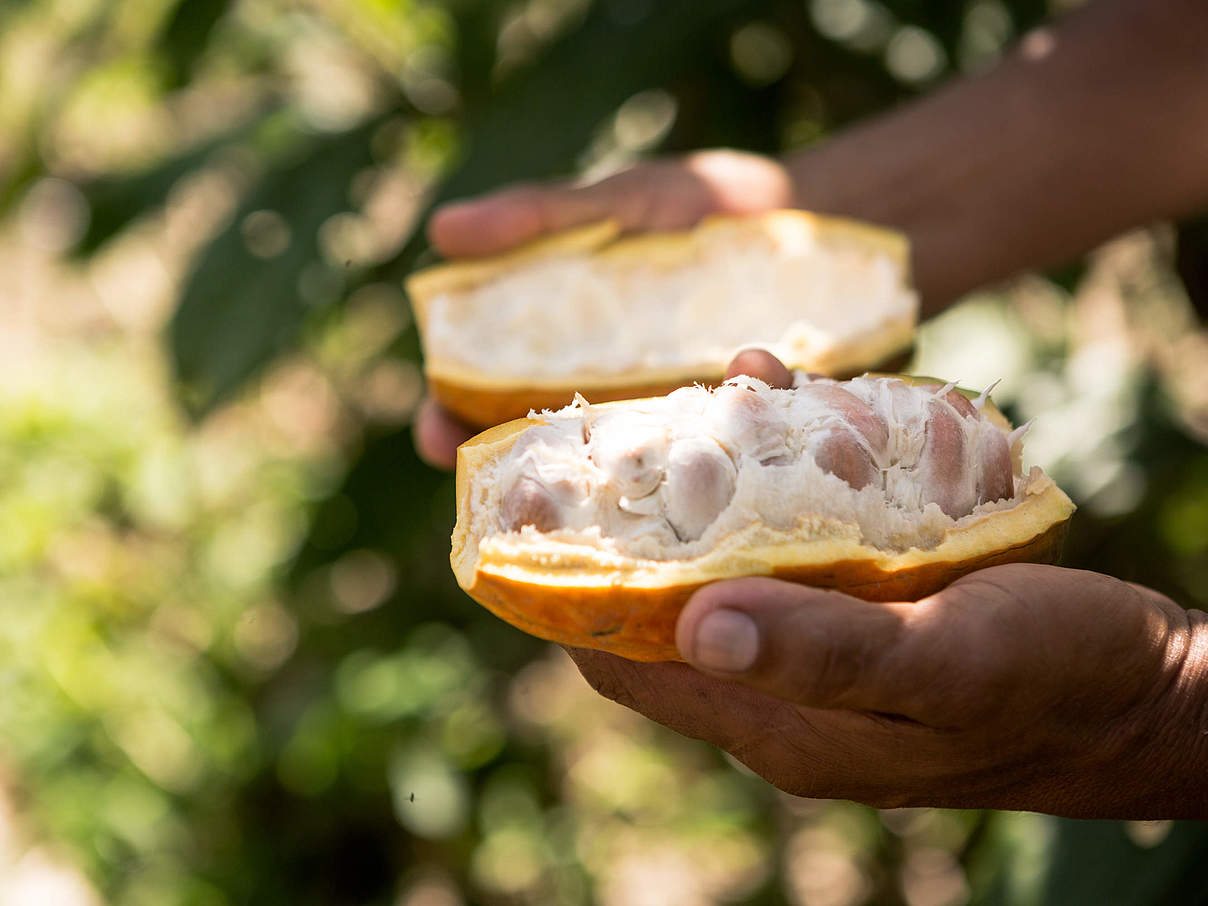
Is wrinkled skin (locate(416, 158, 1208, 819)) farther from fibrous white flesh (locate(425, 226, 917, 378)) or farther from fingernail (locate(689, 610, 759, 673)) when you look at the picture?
fibrous white flesh (locate(425, 226, 917, 378))

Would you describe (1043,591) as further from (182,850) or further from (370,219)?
(182,850)

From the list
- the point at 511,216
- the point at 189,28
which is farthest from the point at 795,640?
the point at 189,28

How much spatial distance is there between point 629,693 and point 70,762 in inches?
67.3

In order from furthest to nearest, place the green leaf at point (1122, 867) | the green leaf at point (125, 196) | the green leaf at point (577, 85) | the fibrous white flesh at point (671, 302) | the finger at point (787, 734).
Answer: the green leaf at point (125, 196)
the green leaf at point (577, 85)
the fibrous white flesh at point (671, 302)
the green leaf at point (1122, 867)
the finger at point (787, 734)

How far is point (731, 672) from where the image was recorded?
2.25 feet

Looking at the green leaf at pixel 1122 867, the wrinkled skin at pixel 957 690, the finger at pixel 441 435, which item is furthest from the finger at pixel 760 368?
the green leaf at pixel 1122 867

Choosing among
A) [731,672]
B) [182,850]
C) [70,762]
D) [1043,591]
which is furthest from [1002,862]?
[70,762]

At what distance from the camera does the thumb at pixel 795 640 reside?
674 mm

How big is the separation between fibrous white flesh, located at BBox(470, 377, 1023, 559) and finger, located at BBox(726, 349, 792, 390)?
9 cm

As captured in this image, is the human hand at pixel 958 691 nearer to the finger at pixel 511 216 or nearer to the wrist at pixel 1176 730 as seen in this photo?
the wrist at pixel 1176 730

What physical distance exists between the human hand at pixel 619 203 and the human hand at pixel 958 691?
815mm

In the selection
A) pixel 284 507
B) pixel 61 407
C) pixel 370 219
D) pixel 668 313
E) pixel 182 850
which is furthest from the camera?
pixel 61 407

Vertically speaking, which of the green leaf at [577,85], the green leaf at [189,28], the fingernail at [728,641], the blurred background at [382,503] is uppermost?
the green leaf at [189,28]

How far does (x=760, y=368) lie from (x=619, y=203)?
0.71 meters
